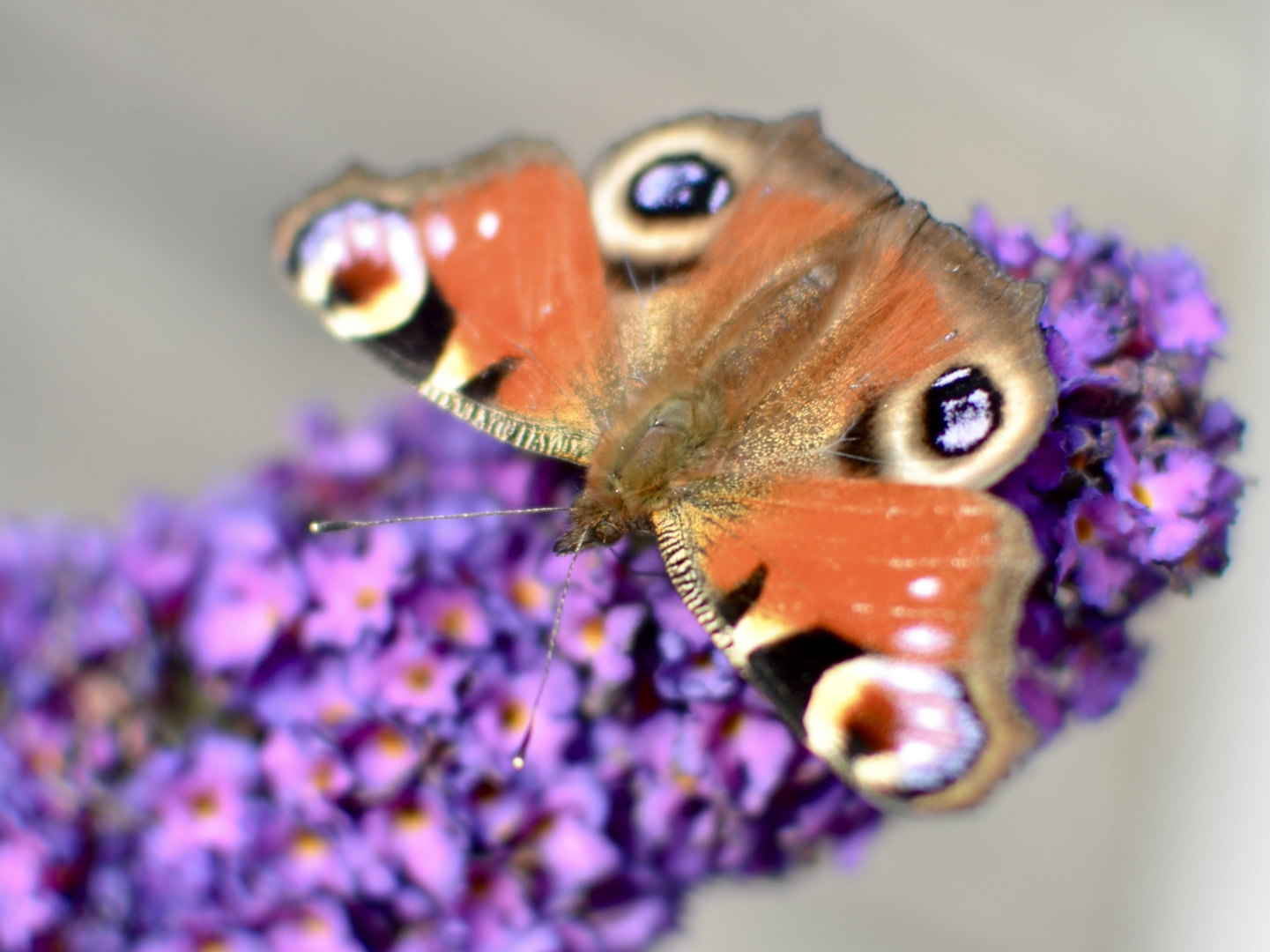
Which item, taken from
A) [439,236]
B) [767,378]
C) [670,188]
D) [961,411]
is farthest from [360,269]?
[961,411]

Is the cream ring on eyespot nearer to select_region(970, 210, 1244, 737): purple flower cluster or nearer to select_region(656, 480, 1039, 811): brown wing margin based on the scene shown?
select_region(656, 480, 1039, 811): brown wing margin

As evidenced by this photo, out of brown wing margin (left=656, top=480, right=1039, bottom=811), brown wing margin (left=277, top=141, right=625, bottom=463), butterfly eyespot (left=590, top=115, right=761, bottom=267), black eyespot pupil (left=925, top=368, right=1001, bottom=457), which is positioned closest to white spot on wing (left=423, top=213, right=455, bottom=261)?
brown wing margin (left=277, top=141, right=625, bottom=463)

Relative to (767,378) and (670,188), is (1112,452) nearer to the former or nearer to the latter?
(767,378)

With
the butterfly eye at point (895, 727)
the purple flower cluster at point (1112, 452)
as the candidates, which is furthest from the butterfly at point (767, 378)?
the purple flower cluster at point (1112, 452)

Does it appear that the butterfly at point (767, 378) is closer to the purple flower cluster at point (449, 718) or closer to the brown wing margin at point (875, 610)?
the brown wing margin at point (875, 610)

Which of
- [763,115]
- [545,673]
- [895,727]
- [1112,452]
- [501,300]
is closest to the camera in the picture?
[895,727]

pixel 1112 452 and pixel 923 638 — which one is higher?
pixel 1112 452

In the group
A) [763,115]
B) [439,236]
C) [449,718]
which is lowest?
[449,718]
